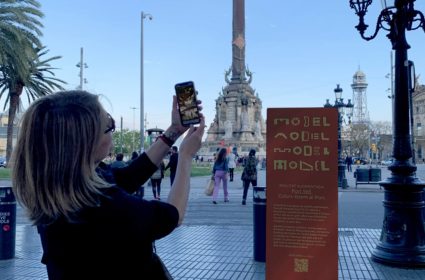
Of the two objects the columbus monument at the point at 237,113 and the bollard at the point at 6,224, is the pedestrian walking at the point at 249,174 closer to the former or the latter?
the bollard at the point at 6,224

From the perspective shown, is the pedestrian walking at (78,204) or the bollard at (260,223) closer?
the pedestrian walking at (78,204)

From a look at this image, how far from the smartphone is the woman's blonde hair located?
0.83 m

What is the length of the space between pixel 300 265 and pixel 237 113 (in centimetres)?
5660

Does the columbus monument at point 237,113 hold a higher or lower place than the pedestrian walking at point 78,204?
higher

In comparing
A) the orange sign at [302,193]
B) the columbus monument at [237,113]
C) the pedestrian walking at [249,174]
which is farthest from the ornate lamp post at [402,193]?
the columbus monument at [237,113]

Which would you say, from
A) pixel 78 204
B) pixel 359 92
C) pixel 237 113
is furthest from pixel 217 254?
pixel 359 92

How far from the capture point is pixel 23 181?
6.26 feet

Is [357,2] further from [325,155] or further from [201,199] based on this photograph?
[201,199]

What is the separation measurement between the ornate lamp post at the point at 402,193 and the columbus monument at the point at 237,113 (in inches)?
1979

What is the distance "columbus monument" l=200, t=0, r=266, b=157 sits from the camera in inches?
2327

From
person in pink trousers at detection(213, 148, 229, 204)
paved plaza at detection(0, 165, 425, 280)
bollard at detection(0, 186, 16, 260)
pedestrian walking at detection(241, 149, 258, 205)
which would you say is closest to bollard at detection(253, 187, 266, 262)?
paved plaza at detection(0, 165, 425, 280)

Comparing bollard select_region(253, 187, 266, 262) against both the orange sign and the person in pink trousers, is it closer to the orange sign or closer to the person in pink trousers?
the orange sign

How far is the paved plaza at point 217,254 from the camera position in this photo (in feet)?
22.7

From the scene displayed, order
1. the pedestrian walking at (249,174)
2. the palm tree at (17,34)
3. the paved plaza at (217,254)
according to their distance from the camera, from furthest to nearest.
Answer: the palm tree at (17,34), the pedestrian walking at (249,174), the paved plaza at (217,254)
